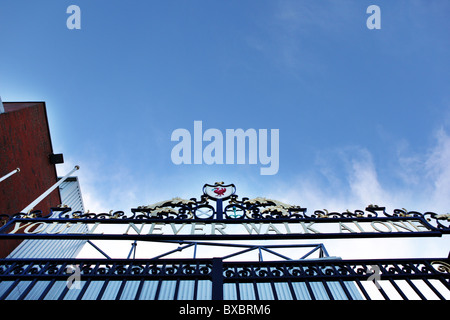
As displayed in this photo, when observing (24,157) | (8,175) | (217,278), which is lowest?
(8,175)

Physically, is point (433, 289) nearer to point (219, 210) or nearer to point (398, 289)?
point (398, 289)

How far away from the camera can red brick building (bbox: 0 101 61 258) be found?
12922 millimetres

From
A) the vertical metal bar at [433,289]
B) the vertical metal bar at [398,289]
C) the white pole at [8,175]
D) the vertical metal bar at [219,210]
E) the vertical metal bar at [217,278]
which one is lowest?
the white pole at [8,175]

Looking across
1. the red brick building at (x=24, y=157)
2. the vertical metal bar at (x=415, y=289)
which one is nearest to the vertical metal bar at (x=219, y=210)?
the vertical metal bar at (x=415, y=289)

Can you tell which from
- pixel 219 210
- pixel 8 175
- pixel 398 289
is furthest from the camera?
pixel 8 175

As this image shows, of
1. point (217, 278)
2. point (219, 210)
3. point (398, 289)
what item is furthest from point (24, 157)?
point (398, 289)

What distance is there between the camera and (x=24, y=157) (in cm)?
1450

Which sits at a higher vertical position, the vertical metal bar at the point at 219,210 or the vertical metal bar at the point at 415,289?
the vertical metal bar at the point at 219,210

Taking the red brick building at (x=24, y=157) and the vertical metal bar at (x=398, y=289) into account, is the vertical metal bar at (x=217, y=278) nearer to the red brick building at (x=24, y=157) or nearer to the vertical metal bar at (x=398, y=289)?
the vertical metal bar at (x=398, y=289)

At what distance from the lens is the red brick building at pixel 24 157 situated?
509 inches

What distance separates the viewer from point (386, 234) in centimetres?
532

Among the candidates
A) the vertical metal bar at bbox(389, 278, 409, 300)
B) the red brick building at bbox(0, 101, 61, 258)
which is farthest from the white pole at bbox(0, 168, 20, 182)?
the vertical metal bar at bbox(389, 278, 409, 300)
